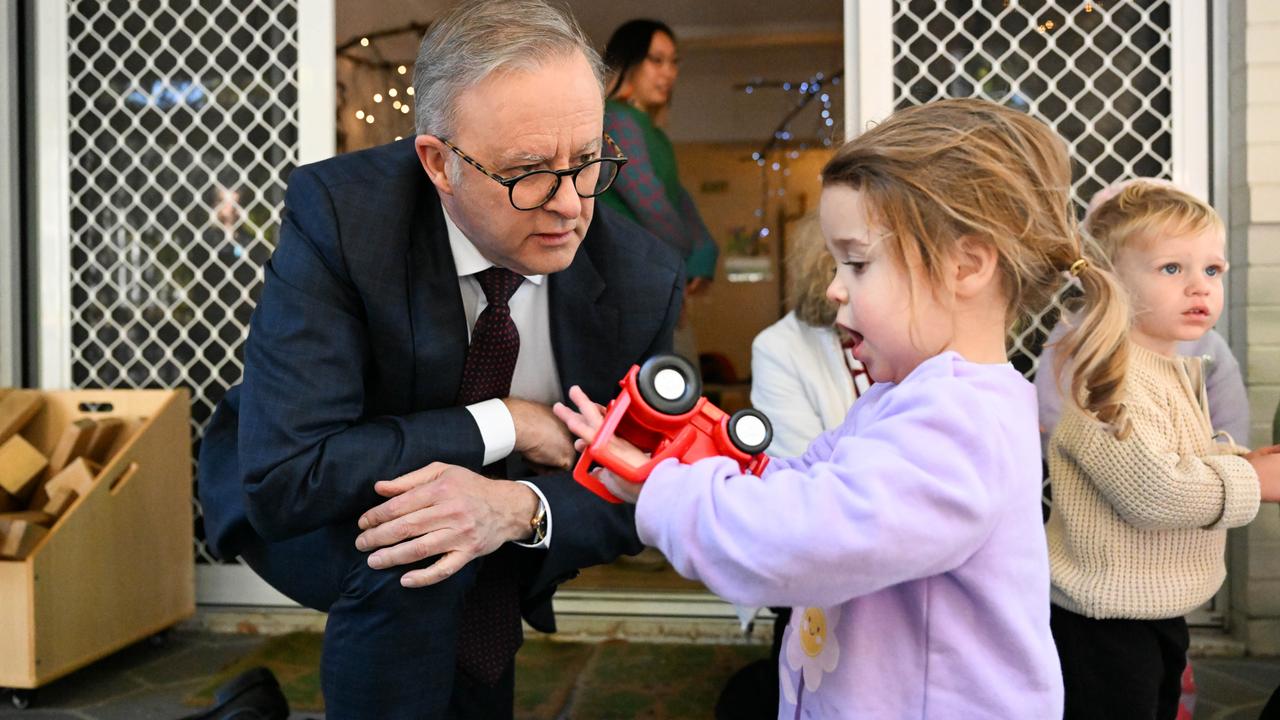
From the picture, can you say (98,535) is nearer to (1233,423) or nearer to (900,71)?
(900,71)

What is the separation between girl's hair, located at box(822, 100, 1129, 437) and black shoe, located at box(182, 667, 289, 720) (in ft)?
5.14

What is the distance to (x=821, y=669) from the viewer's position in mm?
1175

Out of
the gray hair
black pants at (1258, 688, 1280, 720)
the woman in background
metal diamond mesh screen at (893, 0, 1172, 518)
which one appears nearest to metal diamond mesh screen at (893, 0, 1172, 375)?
metal diamond mesh screen at (893, 0, 1172, 518)

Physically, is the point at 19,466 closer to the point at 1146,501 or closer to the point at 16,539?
the point at 16,539

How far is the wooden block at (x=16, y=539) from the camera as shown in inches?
88.5

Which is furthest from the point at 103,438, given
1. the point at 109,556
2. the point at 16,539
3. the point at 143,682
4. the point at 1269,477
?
the point at 1269,477

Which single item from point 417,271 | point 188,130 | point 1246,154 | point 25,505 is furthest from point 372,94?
point 1246,154

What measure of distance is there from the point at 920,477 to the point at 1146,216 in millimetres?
1097

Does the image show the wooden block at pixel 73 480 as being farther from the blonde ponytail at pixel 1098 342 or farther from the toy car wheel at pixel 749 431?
the blonde ponytail at pixel 1098 342

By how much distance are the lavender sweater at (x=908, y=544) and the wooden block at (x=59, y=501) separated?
76.3 inches

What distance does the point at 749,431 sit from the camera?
1125mm

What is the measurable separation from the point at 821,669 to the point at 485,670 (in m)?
0.69

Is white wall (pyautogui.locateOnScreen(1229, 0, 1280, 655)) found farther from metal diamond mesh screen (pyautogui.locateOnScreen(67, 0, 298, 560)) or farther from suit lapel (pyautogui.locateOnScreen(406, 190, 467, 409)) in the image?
metal diamond mesh screen (pyautogui.locateOnScreen(67, 0, 298, 560))

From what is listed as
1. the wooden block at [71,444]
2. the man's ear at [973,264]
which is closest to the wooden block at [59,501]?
the wooden block at [71,444]
